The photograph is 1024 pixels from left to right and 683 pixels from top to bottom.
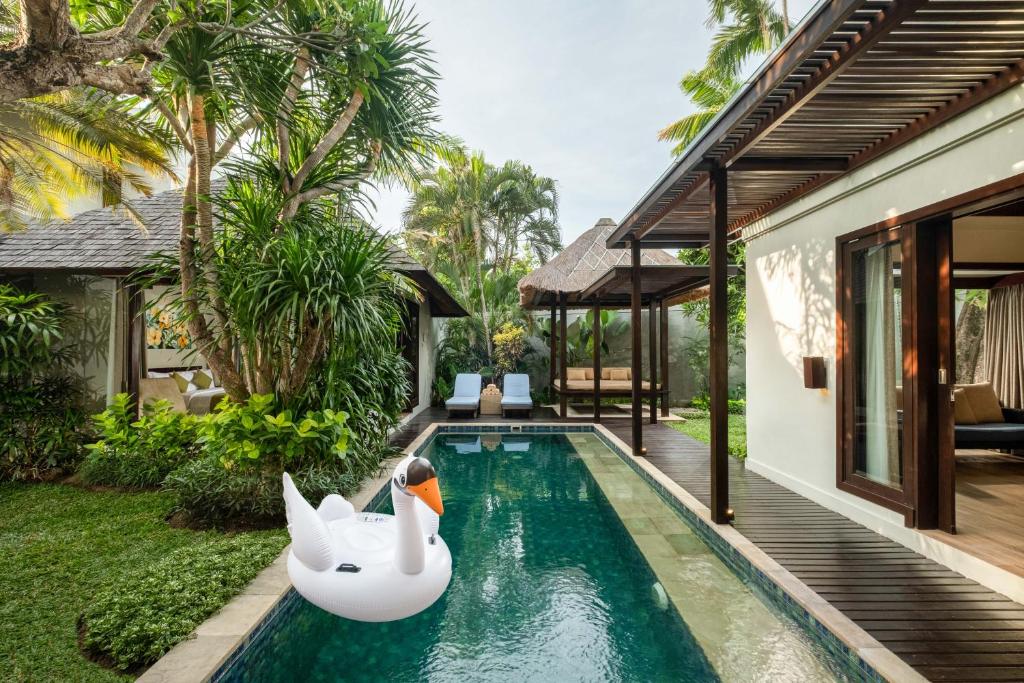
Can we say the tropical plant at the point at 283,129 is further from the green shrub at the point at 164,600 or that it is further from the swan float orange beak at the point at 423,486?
the swan float orange beak at the point at 423,486

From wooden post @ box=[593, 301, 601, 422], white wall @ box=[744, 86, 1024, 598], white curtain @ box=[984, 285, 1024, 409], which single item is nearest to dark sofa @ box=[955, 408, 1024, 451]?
white curtain @ box=[984, 285, 1024, 409]

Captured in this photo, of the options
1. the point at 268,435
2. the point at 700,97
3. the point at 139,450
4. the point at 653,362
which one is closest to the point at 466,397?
the point at 653,362

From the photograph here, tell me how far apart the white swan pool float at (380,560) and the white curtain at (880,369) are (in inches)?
146

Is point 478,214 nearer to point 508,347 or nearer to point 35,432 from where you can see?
point 508,347

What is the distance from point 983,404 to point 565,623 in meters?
6.28

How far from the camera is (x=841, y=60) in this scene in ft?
9.00

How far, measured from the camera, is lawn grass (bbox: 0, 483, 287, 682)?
8.65 ft

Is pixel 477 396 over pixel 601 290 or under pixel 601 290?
under

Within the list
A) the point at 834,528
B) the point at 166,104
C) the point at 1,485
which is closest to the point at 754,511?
the point at 834,528

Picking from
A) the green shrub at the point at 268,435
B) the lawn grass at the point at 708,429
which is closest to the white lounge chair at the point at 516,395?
the lawn grass at the point at 708,429

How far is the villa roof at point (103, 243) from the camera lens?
23.0 feet

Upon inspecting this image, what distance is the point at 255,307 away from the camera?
4.55 m

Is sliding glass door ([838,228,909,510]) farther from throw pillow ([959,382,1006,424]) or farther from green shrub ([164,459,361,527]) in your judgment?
green shrub ([164,459,361,527])

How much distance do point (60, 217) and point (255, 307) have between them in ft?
23.5
